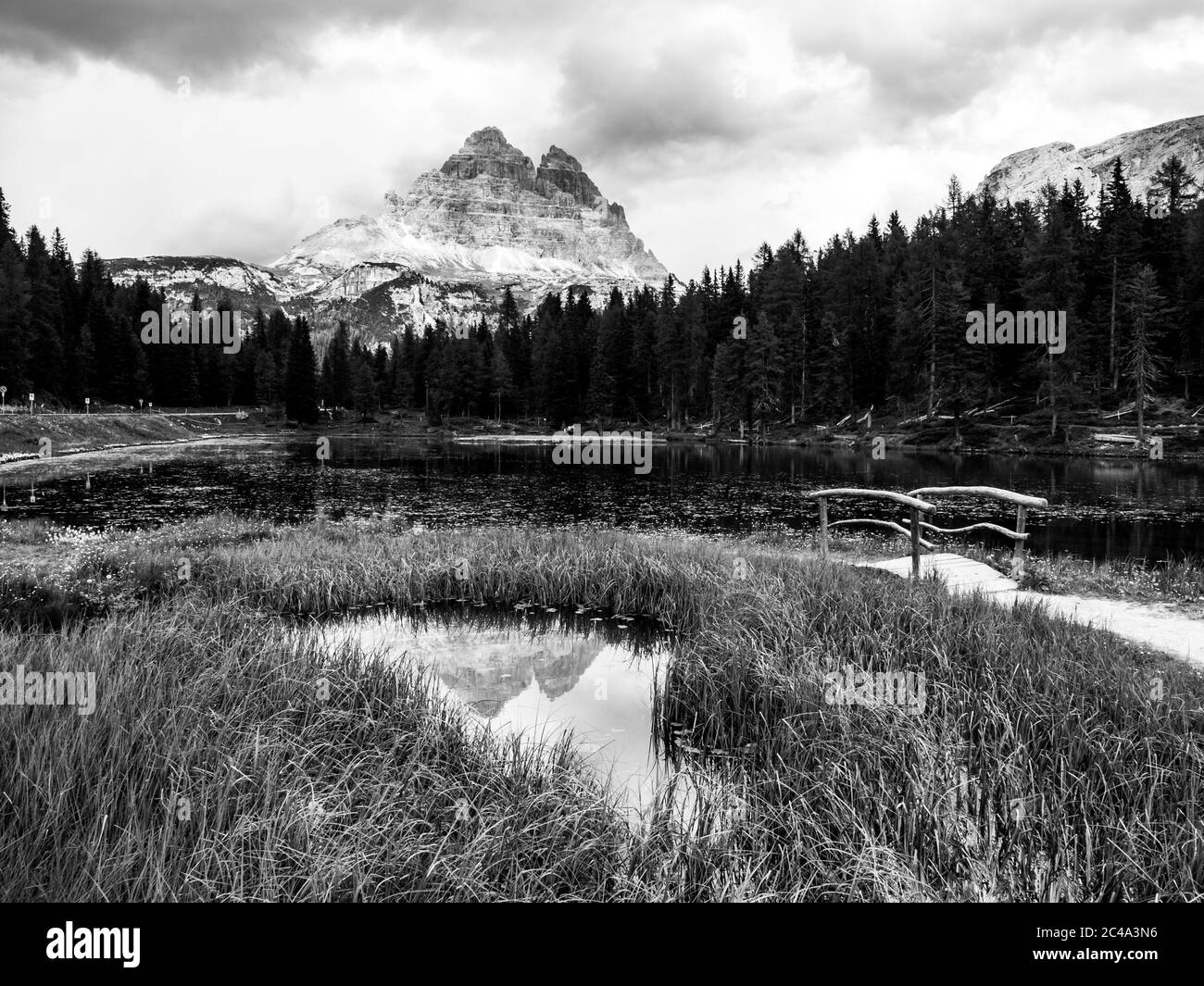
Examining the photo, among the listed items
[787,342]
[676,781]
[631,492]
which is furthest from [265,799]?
[787,342]

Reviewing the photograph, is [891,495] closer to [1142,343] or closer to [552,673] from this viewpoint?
[552,673]

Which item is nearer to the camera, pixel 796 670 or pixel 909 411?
pixel 796 670

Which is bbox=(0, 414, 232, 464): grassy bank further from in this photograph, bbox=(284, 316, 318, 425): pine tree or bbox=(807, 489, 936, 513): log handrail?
bbox=(807, 489, 936, 513): log handrail

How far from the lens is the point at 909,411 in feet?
275

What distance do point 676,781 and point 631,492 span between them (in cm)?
3610

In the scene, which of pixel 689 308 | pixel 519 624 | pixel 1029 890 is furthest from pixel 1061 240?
pixel 1029 890

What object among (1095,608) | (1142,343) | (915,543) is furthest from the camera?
(1142,343)

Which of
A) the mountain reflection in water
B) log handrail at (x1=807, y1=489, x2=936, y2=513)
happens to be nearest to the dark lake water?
log handrail at (x1=807, y1=489, x2=936, y2=513)

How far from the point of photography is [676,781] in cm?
820

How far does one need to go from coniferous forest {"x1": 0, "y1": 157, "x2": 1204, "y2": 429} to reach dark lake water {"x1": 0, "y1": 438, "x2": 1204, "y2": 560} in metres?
19.4

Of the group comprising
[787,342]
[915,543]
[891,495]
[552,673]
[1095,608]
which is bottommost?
[552,673]

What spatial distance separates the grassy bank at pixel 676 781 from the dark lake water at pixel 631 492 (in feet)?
56.1
